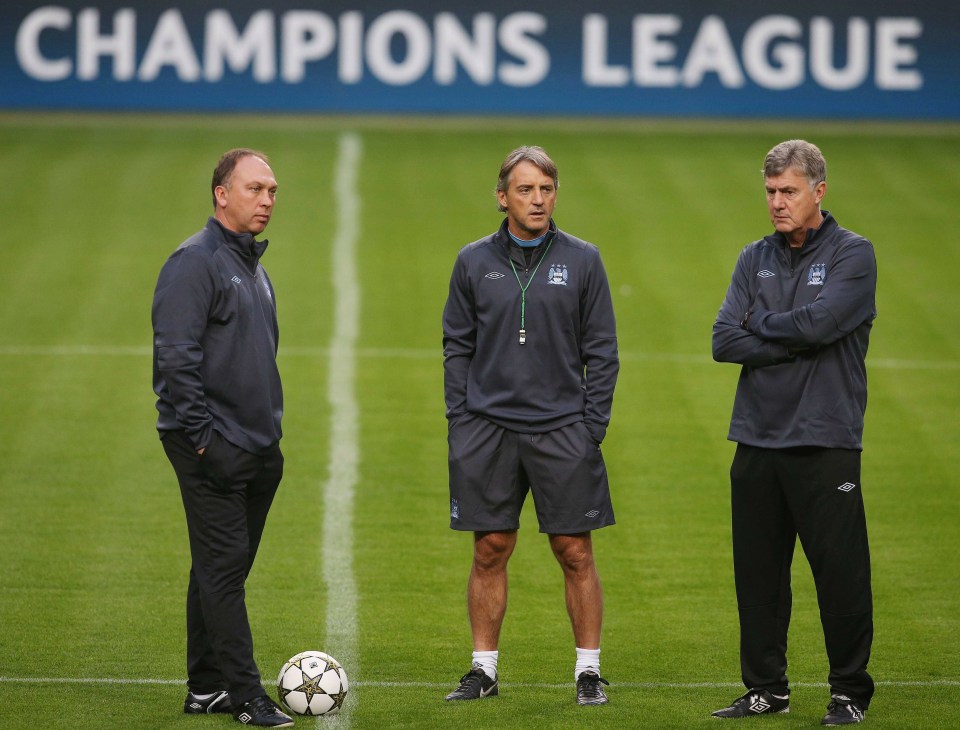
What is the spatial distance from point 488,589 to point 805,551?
4.33 feet

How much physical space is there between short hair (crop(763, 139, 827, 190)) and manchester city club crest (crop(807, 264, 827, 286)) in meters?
0.33

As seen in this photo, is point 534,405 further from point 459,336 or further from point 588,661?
point 588,661

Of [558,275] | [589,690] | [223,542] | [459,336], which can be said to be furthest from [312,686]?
[558,275]

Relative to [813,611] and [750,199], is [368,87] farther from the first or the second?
[813,611]

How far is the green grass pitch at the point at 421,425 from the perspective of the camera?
7234mm

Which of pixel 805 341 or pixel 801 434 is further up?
pixel 805 341

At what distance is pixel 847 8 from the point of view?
21.4 metres

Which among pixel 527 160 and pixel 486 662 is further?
pixel 486 662

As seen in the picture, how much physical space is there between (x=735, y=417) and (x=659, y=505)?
395cm

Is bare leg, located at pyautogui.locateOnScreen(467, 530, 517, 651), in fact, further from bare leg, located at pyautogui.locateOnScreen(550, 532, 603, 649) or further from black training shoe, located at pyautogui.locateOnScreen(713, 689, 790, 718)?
black training shoe, located at pyautogui.locateOnScreen(713, 689, 790, 718)

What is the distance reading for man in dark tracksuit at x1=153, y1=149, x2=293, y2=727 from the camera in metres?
6.24

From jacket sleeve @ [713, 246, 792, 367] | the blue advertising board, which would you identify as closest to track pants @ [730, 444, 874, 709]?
jacket sleeve @ [713, 246, 792, 367]

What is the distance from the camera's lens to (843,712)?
6.35 m

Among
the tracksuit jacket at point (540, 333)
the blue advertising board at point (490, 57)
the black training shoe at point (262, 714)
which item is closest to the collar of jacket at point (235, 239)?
the tracksuit jacket at point (540, 333)
